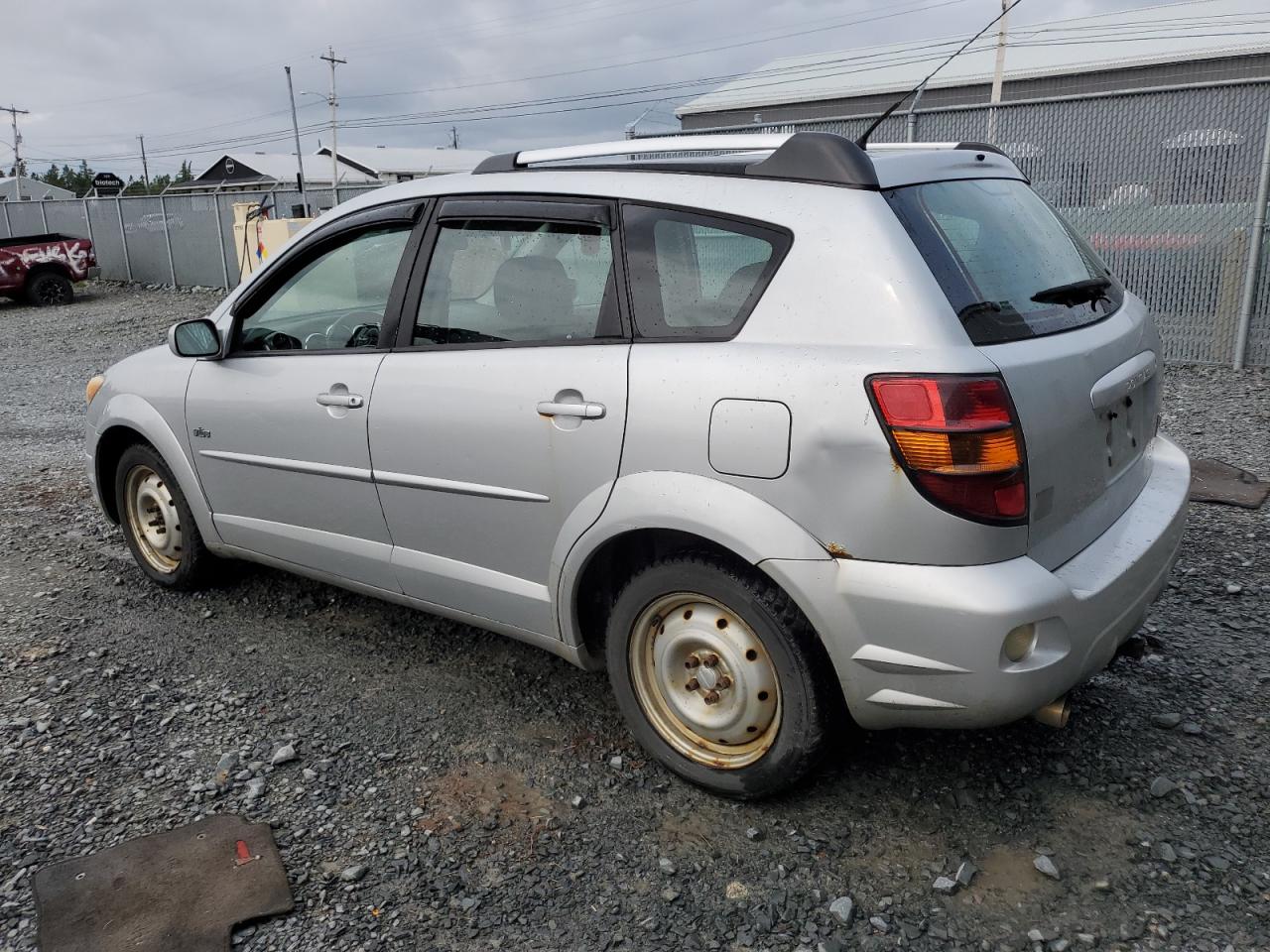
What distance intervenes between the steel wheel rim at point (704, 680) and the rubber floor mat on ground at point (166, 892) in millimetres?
1125

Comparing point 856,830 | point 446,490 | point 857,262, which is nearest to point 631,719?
point 856,830

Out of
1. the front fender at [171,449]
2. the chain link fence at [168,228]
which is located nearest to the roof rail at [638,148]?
the front fender at [171,449]

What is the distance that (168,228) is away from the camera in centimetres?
2214

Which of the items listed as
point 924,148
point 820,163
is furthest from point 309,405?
point 924,148

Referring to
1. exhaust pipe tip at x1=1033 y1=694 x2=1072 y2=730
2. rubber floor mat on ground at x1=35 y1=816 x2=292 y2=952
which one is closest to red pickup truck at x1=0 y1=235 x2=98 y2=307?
rubber floor mat on ground at x1=35 y1=816 x2=292 y2=952

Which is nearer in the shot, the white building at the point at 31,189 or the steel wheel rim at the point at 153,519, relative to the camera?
the steel wheel rim at the point at 153,519

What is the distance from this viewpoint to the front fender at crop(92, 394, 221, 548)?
14.0 feet

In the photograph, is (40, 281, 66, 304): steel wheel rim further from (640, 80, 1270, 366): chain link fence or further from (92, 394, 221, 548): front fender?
(92, 394, 221, 548): front fender

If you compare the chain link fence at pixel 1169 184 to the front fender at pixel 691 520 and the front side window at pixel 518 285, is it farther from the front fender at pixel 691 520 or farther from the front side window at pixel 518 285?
the front fender at pixel 691 520

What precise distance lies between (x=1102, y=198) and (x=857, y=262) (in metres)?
7.50

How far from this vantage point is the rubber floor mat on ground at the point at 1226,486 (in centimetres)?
525

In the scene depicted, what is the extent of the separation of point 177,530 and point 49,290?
19.7 metres

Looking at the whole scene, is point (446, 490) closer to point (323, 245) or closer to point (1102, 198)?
point (323, 245)

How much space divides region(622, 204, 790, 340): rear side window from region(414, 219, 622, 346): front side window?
0.33ft
